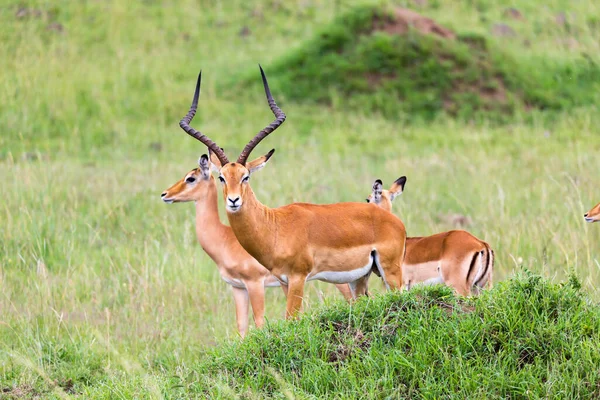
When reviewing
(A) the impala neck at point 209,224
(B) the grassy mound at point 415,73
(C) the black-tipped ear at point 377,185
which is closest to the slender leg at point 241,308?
(A) the impala neck at point 209,224

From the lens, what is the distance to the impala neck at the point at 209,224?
20.0ft

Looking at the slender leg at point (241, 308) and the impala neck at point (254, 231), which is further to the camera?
the slender leg at point (241, 308)

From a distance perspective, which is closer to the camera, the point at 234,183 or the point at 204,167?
the point at 234,183

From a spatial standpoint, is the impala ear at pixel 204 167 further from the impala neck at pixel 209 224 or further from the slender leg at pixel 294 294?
the slender leg at pixel 294 294

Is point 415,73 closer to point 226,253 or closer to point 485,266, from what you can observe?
point 485,266

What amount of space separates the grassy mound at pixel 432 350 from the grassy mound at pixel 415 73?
10333mm

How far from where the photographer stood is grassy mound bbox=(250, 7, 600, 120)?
15.2 metres

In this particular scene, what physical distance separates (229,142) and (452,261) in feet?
24.6

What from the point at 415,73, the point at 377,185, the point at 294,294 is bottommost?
the point at 294,294

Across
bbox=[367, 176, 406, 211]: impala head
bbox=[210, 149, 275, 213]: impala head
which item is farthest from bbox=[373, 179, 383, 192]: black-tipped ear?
bbox=[210, 149, 275, 213]: impala head

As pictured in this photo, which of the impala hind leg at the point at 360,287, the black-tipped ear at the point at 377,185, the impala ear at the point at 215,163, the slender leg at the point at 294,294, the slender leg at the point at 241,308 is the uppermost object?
the impala ear at the point at 215,163

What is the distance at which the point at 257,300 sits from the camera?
5742 mm

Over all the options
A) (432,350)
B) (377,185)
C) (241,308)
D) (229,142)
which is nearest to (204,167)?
(241,308)

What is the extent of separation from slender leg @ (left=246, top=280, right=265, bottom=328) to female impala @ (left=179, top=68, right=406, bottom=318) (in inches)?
11.7
